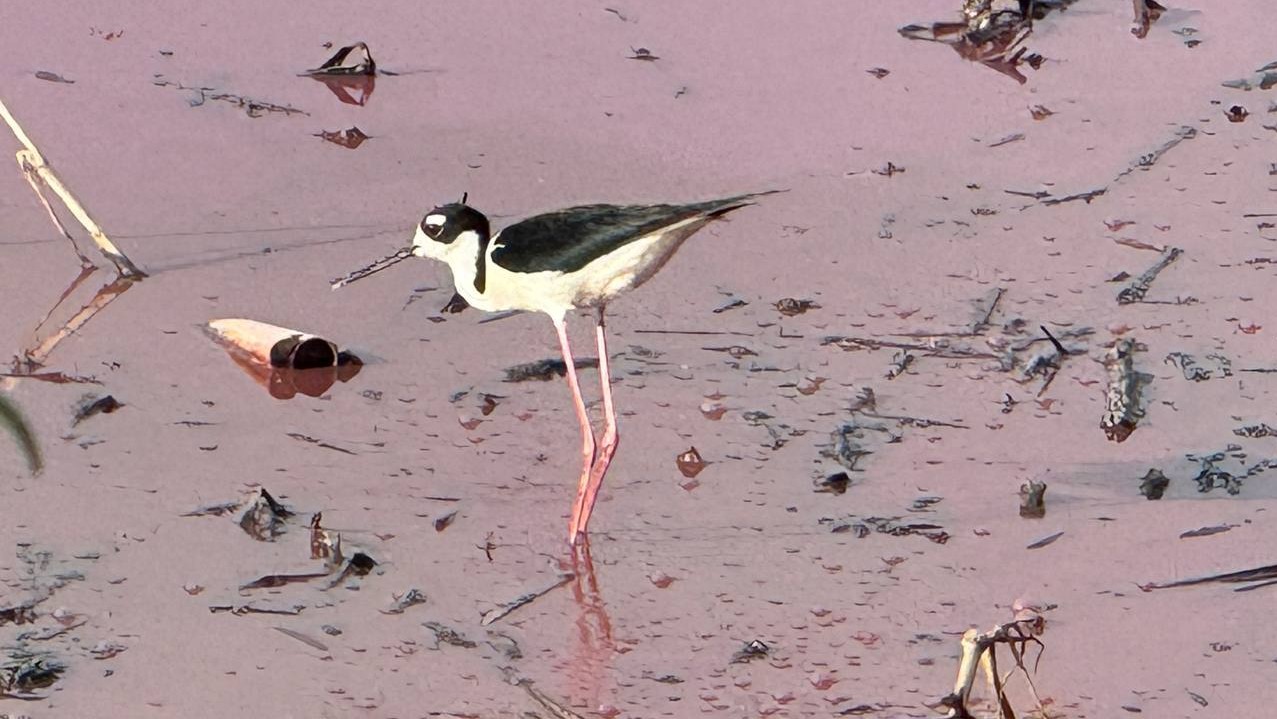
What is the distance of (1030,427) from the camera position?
201 inches

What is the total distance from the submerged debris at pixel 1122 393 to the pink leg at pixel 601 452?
1.28 m

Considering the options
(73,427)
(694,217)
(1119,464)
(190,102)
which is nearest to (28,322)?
(73,427)

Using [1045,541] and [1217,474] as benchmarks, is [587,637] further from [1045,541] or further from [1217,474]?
[1217,474]

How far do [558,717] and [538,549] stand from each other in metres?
0.69

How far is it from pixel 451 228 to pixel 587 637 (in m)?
1.20

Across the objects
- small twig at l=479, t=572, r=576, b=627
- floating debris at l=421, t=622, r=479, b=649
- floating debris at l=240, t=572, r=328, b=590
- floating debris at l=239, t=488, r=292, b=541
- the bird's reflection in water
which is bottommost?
the bird's reflection in water

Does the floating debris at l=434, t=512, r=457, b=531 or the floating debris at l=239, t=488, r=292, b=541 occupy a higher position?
→ the floating debris at l=239, t=488, r=292, b=541

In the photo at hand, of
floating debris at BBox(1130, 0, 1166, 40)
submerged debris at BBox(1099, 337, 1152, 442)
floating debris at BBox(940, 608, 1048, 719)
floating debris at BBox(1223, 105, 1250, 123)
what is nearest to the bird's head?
submerged debris at BBox(1099, 337, 1152, 442)

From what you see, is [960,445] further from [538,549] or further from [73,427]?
[73,427]

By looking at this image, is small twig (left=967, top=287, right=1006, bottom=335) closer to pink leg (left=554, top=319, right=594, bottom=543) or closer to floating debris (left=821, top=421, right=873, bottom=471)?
floating debris (left=821, top=421, right=873, bottom=471)

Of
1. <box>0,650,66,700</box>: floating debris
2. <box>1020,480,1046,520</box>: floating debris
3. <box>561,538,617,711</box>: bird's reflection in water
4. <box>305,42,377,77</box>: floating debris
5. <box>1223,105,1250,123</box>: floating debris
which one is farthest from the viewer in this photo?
<box>305,42,377,77</box>: floating debris

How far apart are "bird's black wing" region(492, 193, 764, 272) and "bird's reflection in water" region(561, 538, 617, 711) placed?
68 centimetres

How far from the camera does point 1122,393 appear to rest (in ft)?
17.1

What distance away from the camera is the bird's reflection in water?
4129 millimetres
